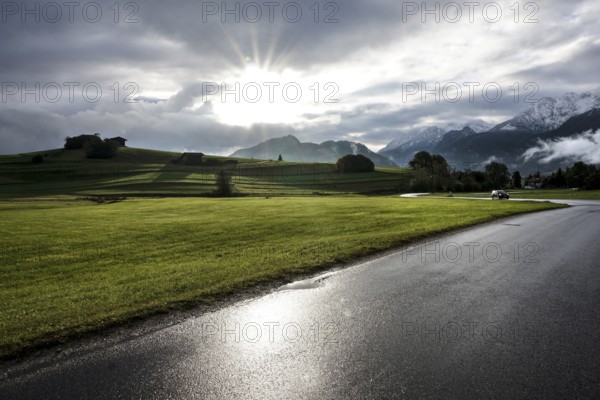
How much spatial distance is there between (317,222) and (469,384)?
2307 cm

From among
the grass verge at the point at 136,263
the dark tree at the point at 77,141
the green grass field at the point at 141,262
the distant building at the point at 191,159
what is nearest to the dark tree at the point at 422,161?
the distant building at the point at 191,159

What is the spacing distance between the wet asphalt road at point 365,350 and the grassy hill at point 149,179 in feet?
273

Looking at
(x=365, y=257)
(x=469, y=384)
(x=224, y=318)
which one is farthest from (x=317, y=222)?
(x=469, y=384)

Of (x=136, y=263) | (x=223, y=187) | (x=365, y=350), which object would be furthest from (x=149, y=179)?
(x=365, y=350)

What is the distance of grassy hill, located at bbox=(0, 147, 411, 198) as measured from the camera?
94.2m

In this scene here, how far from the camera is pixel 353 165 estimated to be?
162 metres

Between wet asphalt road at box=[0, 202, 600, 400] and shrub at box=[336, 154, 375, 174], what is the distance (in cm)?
15178

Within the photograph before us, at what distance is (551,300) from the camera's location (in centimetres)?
909

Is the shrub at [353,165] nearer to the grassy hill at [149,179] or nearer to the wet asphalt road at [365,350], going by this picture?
the grassy hill at [149,179]

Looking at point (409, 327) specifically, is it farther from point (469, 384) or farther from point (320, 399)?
point (320, 399)

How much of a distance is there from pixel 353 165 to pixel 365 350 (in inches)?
6231

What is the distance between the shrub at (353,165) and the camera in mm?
161500

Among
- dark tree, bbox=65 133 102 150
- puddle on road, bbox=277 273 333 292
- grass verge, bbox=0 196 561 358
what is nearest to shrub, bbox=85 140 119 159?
dark tree, bbox=65 133 102 150

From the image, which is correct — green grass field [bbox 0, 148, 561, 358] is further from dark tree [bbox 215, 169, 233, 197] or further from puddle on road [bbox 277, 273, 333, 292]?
dark tree [bbox 215, 169, 233, 197]
